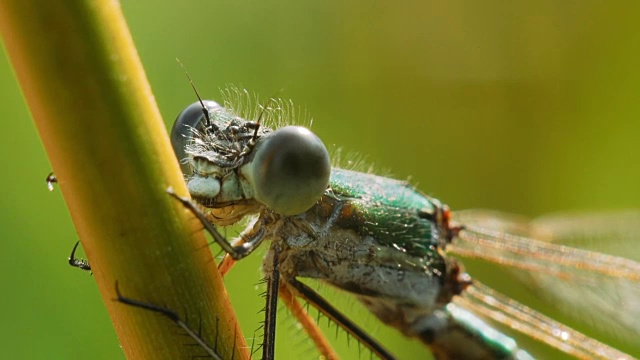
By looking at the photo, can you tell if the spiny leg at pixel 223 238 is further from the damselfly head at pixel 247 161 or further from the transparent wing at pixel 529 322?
the transparent wing at pixel 529 322

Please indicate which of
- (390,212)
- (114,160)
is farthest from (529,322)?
(114,160)

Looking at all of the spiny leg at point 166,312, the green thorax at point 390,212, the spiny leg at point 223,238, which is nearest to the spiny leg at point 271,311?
the spiny leg at point 223,238

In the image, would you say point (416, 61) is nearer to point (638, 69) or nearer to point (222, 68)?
point (638, 69)

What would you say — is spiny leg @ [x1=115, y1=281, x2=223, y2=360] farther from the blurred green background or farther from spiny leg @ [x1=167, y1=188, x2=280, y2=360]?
the blurred green background

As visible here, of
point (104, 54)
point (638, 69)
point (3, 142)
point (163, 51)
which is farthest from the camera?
point (638, 69)

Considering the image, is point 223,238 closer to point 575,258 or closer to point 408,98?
point 575,258

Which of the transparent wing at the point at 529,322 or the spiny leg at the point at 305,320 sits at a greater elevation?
the spiny leg at the point at 305,320

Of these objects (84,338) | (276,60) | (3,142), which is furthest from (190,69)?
(84,338)
